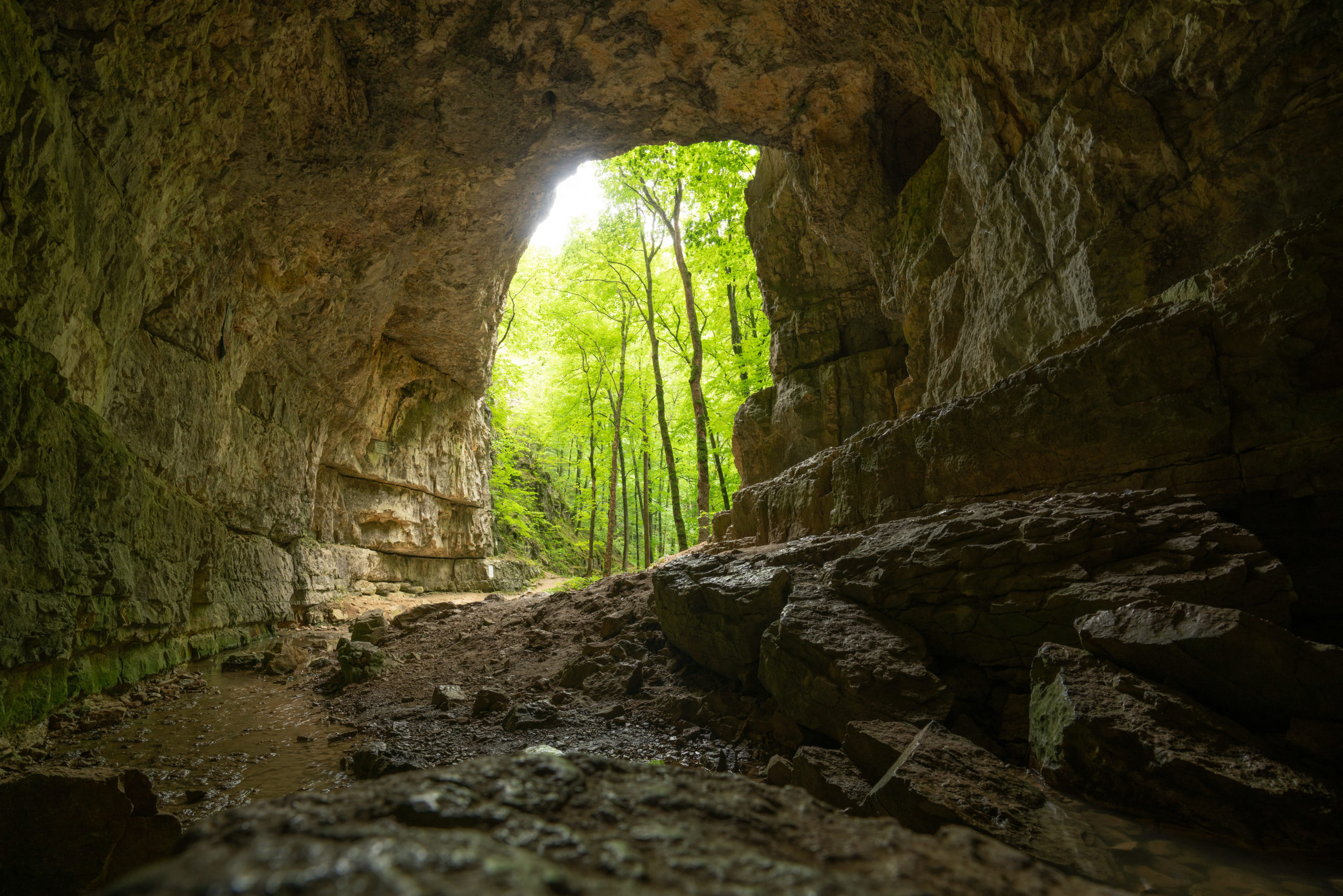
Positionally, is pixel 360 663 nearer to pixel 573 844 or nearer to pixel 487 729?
pixel 487 729

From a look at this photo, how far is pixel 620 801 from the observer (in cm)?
133

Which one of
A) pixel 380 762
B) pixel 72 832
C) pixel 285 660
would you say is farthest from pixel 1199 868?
pixel 285 660

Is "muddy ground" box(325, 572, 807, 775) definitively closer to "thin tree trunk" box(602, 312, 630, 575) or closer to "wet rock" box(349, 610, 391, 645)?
"wet rock" box(349, 610, 391, 645)

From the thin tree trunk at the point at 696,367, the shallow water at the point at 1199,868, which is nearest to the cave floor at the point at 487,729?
the shallow water at the point at 1199,868

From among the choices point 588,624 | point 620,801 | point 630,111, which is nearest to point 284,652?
point 588,624

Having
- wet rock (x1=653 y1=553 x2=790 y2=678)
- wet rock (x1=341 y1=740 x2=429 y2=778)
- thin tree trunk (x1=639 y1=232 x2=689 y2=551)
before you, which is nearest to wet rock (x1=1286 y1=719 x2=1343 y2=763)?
wet rock (x1=653 y1=553 x2=790 y2=678)

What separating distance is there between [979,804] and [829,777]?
0.71 metres

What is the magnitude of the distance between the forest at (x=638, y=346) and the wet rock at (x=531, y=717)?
7.94 meters

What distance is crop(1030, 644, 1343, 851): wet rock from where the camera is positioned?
208cm

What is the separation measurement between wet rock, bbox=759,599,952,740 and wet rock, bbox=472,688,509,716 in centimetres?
208

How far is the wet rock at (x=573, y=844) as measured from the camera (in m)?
0.84

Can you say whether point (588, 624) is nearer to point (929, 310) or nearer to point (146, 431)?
point (146, 431)

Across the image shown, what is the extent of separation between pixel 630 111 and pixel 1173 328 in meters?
7.74

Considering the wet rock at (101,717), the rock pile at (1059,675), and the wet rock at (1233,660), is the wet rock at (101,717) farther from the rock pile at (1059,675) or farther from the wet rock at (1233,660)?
the wet rock at (1233,660)
